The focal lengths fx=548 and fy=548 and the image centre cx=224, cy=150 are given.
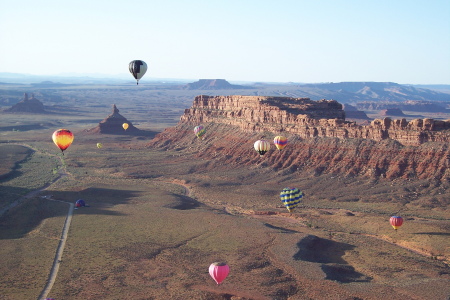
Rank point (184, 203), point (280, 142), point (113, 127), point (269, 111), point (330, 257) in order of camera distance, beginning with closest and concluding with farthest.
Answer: point (330, 257) < point (184, 203) < point (280, 142) < point (269, 111) < point (113, 127)

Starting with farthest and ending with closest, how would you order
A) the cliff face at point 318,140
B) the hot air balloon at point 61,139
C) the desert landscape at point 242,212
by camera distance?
the cliff face at point 318,140
the hot air balloon at point 61,139
the desert landscape at point 242,212

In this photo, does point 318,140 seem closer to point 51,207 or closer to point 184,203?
point 184,203

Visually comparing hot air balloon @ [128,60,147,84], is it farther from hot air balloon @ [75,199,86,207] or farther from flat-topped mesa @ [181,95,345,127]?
flat-topped mesa @ [181,95,345,127]

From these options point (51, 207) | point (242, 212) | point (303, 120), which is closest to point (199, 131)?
point (303, 120)

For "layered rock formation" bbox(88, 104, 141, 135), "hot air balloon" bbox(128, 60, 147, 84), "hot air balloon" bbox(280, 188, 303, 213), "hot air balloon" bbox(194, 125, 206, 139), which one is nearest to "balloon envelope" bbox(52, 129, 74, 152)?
"hot air balloon" bbox(128, 60, 147, 84)

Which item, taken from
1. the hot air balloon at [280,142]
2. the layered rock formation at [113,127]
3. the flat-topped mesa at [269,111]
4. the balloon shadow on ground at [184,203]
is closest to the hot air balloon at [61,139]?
the balloon shadow on ground at [184,203]

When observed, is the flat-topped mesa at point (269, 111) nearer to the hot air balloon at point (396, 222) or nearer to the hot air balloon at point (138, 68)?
the hot air balloon at point (138, 68)
